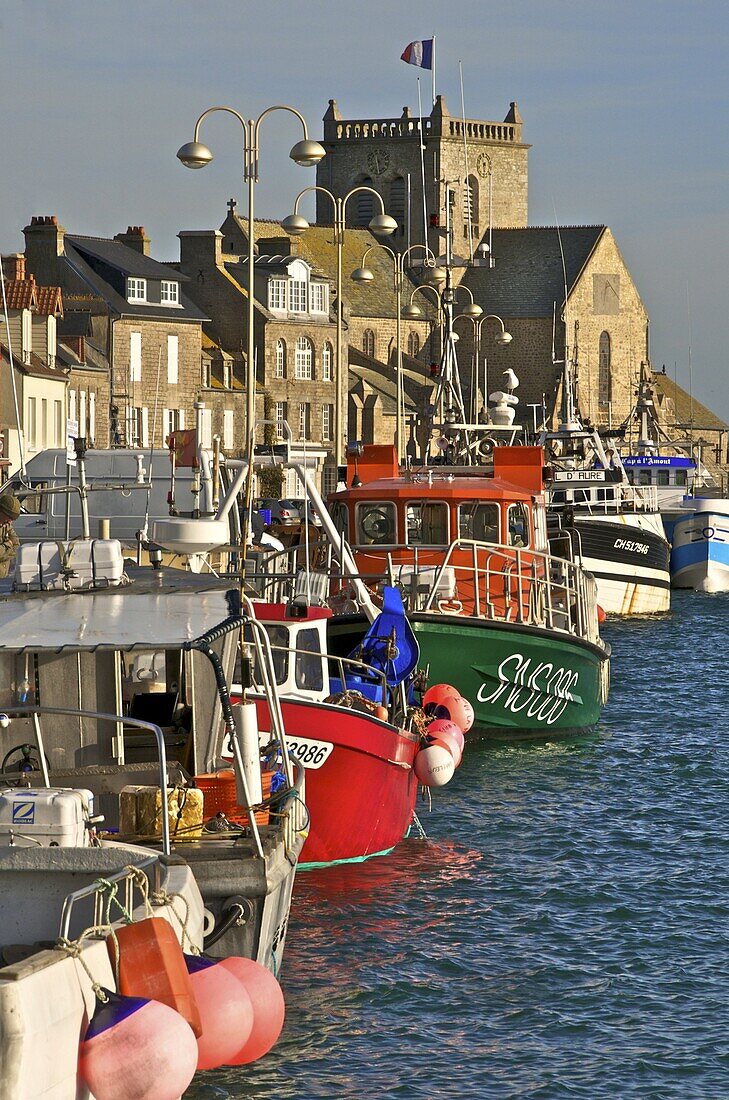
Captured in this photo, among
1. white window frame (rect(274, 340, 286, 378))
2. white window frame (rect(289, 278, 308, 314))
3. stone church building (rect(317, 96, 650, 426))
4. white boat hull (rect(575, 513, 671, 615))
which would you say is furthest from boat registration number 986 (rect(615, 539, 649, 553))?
stone church building (rect(317, 96, 650, 426))

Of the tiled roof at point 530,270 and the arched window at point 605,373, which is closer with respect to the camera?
the tiled roof at point 530,270

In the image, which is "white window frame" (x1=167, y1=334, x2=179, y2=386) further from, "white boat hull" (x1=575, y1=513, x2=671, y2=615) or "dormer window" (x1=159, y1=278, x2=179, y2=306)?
"white boat hull" (x1=575, y1=513, x2=671, y2=615)

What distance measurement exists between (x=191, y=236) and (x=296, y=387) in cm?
842

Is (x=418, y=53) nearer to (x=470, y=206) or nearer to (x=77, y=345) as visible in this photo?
(x=77, y=345)

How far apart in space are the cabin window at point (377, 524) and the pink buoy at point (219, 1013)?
14983 millimetres

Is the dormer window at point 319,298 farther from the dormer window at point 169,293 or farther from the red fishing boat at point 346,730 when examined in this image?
the red fishing boat at point 346,730

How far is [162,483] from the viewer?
29688 mm

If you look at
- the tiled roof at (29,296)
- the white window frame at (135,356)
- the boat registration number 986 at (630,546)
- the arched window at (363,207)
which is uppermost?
the arched window at (363,207)

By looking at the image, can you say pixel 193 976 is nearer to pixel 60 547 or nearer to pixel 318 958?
pixel 318 958

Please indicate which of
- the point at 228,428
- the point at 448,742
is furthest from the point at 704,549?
the point at 448,742

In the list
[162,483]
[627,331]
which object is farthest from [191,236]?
[162,483]

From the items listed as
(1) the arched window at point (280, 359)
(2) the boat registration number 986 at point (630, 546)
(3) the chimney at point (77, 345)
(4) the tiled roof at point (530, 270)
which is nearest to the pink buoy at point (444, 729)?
(2) the boat registration number 986 at point (630, 546)

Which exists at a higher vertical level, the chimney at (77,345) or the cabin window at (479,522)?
the chimney at (77,345)

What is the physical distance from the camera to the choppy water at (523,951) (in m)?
11.8
